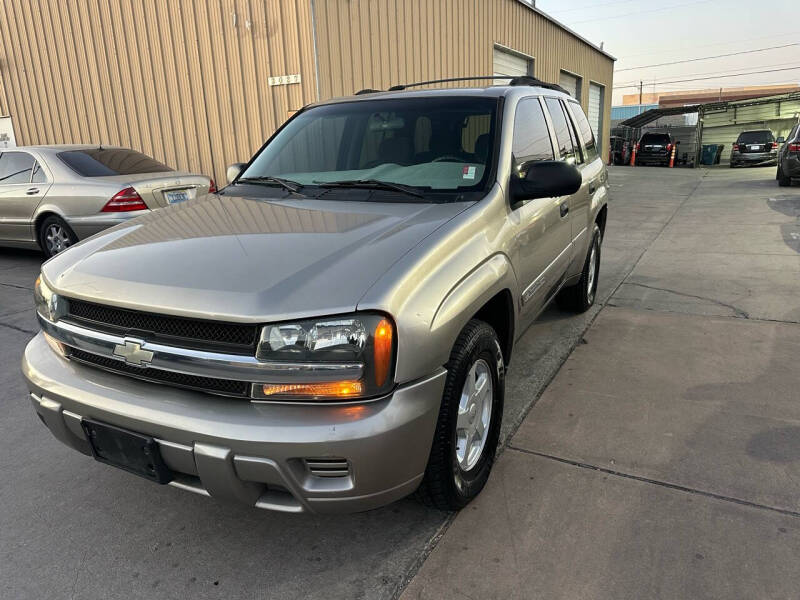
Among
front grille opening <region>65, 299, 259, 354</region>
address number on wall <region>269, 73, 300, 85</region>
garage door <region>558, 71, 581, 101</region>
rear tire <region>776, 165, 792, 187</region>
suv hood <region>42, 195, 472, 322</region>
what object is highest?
garage door <region>558, 71, 581, 101</region>

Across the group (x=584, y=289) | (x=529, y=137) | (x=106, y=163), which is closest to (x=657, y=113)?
(x=584, y=289)

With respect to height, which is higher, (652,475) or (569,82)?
(569,82)

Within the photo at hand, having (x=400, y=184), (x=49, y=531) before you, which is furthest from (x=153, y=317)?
(x=400, y=184)

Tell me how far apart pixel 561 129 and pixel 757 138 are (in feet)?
80.7

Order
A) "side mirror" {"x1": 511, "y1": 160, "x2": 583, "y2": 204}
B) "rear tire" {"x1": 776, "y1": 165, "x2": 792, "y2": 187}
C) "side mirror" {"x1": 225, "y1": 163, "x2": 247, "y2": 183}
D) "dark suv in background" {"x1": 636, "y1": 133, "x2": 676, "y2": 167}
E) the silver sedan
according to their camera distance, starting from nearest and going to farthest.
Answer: "side mirror" {"x1": 511, "y1": 160, "x2": 583, "y2": 204} → "side mirror" {"x1": 225, "y1": 163, "x2": 247, "y2": 183} → the silver sedan → "rear tire" {"x1": 776, "y1": 165, "x2": 792, "y2": 187} → "dark suv in background" {"x1": 636, "y1": 133, "x2": 676, "y2": 167}

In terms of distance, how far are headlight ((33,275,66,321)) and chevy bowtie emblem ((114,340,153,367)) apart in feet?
1.48

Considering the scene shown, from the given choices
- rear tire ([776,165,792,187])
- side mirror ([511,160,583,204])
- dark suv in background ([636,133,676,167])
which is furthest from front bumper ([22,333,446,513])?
dark suv in background ([636,133,676,167])

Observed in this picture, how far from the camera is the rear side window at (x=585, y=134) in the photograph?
15.4ft

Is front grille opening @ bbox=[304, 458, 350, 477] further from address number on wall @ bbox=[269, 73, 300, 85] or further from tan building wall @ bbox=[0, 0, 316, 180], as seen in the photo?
address number on wall @ bbox=[269, 73, 300, 85]

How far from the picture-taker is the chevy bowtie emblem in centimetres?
201

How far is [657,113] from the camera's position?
2938cm

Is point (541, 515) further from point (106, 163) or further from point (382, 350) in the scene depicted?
point (106, 163)

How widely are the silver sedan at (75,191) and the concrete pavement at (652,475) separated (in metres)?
4.94

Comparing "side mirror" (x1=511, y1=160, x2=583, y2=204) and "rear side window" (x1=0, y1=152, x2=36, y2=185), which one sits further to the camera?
"rear side window" (x1=0, y1=152, x2=36, y2=185)
